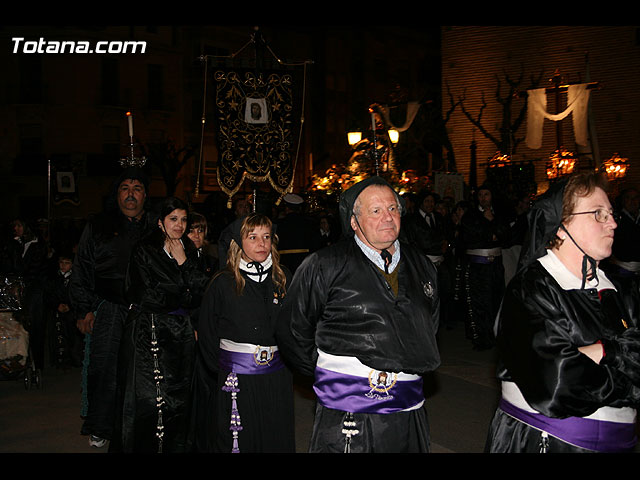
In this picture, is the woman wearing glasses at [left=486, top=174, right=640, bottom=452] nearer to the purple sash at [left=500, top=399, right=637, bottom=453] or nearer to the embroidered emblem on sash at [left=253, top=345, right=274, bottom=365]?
the purple sash at [left=500, top=399, right=637, bottom=453]

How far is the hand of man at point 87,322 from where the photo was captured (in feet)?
20.3

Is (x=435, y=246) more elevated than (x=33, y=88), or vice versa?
(x=33, y=88)

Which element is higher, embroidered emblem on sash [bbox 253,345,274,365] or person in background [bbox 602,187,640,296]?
person in background [bbox 602,187,640,296]

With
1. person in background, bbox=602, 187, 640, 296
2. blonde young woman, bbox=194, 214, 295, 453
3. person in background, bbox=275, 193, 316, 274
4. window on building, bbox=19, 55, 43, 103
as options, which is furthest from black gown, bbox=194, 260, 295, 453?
window on building, bbox=19, 55, 43, 103

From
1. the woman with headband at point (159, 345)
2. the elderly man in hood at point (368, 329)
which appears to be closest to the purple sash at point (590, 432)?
the elderly man in hood at point (368, 329)

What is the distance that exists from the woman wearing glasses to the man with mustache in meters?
3.90

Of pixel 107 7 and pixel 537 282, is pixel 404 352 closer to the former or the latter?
pixel 537 282

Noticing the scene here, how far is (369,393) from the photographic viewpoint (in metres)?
3.61

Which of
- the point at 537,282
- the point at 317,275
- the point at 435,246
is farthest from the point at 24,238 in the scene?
the point at 537,282

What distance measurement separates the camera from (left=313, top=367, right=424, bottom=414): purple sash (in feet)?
11.8

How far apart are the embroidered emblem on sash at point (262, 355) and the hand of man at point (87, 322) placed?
209 centimetres

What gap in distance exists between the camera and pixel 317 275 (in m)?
3.79

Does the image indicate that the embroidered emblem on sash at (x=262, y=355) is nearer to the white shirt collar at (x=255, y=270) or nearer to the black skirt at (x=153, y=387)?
the white shirt collar at (x=255, y=270)

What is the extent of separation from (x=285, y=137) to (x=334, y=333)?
653 cm
